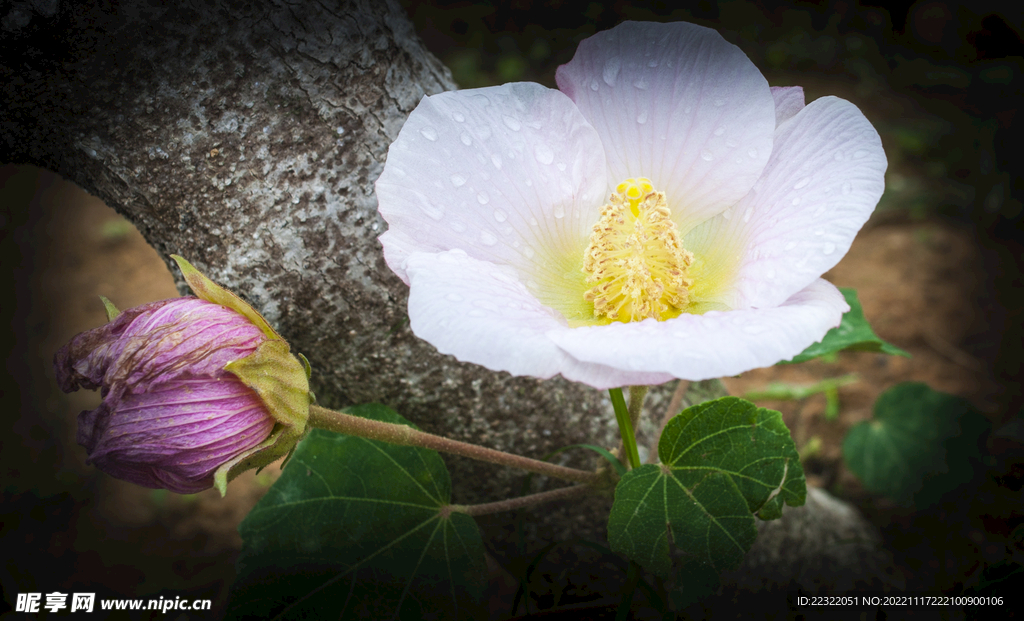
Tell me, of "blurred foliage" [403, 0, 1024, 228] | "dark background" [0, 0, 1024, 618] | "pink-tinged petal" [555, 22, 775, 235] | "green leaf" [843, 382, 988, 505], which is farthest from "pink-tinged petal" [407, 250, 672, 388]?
"blurred foliage" [403, 0, 1024, 228]

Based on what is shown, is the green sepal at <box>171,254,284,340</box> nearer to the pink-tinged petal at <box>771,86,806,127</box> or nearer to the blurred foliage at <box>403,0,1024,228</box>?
the pink-tinged petal at <box>771,86,806,127</box>

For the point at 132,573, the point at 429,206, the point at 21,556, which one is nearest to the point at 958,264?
the point at 429,206

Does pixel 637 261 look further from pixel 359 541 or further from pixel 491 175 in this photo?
pixel 359 541

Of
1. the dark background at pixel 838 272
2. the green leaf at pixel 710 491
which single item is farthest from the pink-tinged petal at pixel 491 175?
the dark background at pixel 838 272

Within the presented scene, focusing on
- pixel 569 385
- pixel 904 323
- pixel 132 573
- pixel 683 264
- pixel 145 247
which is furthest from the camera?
pixel 145 247

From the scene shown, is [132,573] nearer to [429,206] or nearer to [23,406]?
[23,406]

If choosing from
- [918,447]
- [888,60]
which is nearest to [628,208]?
[918,447]
